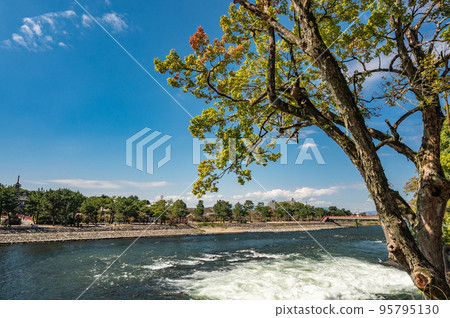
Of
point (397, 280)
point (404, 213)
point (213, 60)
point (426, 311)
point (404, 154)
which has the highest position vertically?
point (213, 60)

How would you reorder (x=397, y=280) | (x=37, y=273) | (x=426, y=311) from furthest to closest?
(x=37, y=273) < (x=397, y=280) < (x=426, y=311)

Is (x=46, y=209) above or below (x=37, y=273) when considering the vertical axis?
above

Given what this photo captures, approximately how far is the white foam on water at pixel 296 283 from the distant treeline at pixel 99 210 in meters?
14.8

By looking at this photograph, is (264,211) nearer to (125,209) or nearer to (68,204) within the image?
(125,209)

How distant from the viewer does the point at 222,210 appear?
87812 mm

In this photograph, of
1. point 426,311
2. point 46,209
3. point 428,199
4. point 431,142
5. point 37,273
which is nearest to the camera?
point 426,311

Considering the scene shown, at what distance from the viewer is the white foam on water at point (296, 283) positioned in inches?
492

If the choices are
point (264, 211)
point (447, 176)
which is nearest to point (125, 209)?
point (264, 211)

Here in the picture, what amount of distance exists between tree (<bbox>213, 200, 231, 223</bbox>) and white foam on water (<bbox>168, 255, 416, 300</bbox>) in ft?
223

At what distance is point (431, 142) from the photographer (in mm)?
4223

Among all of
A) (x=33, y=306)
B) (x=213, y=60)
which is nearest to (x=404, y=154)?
(x=213, y=60)

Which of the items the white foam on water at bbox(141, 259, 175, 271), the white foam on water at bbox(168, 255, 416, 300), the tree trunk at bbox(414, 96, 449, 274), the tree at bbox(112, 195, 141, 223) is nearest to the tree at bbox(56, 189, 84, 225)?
the tree at bbox(112, 195, 141, 223)

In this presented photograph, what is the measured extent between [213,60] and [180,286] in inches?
621

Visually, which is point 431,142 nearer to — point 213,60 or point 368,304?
point 368,304
